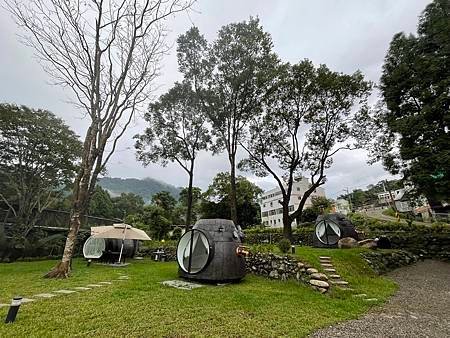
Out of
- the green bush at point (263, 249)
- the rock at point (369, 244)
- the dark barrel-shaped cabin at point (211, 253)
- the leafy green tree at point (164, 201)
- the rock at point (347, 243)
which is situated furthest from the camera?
the leafy green tree at point (164, 201)

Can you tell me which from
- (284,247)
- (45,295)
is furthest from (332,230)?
(45,295)

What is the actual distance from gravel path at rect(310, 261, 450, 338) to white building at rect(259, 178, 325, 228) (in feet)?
121

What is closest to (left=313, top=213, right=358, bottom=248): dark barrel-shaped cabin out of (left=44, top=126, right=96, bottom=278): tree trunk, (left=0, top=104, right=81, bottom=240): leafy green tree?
(left=44, top=126, right=96, bottom=278): tree trunk

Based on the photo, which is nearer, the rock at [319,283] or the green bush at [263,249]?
the rock at [319,283]

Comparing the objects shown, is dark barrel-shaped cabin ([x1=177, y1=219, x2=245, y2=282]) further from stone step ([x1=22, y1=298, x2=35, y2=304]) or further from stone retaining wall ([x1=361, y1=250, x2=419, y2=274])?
stone retaining wall ([x1=361, y1=250, x2=419, y2=274])

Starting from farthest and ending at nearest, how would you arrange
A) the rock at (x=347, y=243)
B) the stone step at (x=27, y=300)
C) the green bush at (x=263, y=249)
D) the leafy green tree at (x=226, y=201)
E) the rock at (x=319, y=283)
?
the leafy green tree at (x=226, y=201), the rock at (x=347, y=243), the green bush at (x=263, y=249), the rock at (x=319, y=283), the stone step at (x=27, y=300)

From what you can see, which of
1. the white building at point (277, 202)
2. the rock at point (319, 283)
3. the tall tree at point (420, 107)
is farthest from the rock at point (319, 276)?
the white building at point (277, 202)

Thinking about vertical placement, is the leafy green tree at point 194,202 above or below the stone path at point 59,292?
above

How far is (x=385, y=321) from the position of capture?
15.3 feet

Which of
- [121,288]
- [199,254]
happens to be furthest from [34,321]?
[199,254]

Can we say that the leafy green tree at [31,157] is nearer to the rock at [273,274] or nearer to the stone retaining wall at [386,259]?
the rock at [273,274]

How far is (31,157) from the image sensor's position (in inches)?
659

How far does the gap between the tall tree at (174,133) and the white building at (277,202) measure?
28267 millimetres

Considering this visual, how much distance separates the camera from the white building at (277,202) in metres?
45.2
